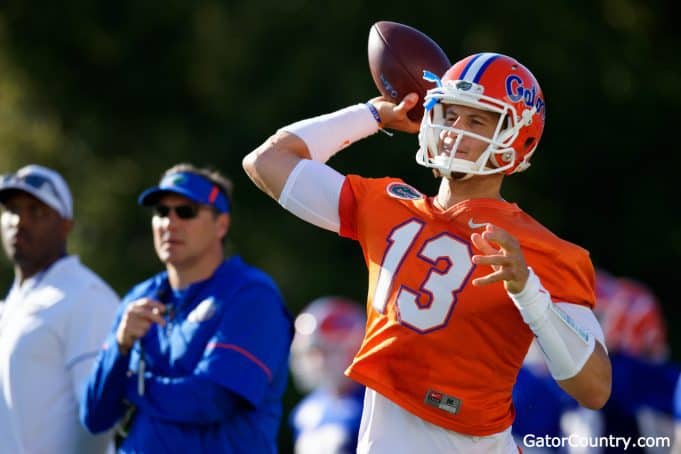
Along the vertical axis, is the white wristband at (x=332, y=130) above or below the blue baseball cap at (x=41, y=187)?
above

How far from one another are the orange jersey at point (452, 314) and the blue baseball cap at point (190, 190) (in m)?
1.76

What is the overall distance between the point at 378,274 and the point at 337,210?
0.80 feet

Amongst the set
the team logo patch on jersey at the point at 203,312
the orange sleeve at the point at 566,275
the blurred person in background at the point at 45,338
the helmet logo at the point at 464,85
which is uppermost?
the helmet logo at the point at 464,85

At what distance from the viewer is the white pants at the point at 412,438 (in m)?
3.81

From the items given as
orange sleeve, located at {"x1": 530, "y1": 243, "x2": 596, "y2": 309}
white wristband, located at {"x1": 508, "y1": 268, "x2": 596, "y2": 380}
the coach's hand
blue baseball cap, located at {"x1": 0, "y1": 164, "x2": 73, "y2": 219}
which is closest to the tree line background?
blue baseball cap, located at {"x1": 0, "y1": 164, "x2": 73, "y2": 219}

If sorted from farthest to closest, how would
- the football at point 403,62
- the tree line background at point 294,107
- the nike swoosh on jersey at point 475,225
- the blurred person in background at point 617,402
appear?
the tree line background at point 294,107, the blurred person in background at point 617,402, the football at point 403,62, the nike swoosh on jersey at point 475,225

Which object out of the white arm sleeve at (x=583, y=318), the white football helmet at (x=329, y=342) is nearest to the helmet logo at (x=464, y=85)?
the white arm sleeve at (x=583, y=318)

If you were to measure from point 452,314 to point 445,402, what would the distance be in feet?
0.84

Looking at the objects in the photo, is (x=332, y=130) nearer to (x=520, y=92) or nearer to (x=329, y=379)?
(x=520, y=92)

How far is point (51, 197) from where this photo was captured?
6.04m

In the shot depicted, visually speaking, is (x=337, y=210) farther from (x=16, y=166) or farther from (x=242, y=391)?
(x=16, y=166)

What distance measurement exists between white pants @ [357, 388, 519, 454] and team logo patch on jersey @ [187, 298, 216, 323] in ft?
4.64

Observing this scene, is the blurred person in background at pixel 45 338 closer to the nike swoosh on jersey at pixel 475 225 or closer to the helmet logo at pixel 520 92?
the nike swoosh on jersey at pixel 475 225

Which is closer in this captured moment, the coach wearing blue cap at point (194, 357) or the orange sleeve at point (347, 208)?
the orange sleeve at point (347, 208)
